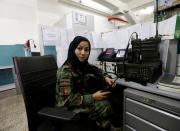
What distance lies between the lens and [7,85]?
3.33m

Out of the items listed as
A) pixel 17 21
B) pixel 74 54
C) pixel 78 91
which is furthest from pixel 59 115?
pixel 17 21

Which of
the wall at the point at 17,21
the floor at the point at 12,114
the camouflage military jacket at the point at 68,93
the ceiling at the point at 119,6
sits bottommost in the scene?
the floor at the point at 12,114

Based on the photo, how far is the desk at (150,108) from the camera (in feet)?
2.67

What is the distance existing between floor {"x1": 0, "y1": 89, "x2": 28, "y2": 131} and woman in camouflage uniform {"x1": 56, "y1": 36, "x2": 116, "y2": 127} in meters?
1.11

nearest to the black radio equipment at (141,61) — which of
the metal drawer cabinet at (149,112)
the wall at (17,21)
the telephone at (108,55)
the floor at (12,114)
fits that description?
the metal drawer cabinet at (149,112)

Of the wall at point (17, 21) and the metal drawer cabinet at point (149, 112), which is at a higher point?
the wall at point (17, 21)

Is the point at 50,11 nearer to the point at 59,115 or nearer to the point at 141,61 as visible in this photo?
the point at 141,61

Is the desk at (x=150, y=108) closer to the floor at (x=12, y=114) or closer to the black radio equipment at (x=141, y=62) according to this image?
the black radio equipment at (x=141, y=62)

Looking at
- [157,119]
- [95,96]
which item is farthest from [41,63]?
[157,119]

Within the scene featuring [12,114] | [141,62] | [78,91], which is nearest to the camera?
[78,91]

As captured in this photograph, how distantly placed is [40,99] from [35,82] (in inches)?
5.2

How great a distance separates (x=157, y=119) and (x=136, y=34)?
103cm

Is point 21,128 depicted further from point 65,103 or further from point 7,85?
point 7,85

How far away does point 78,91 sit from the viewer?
104 cm
